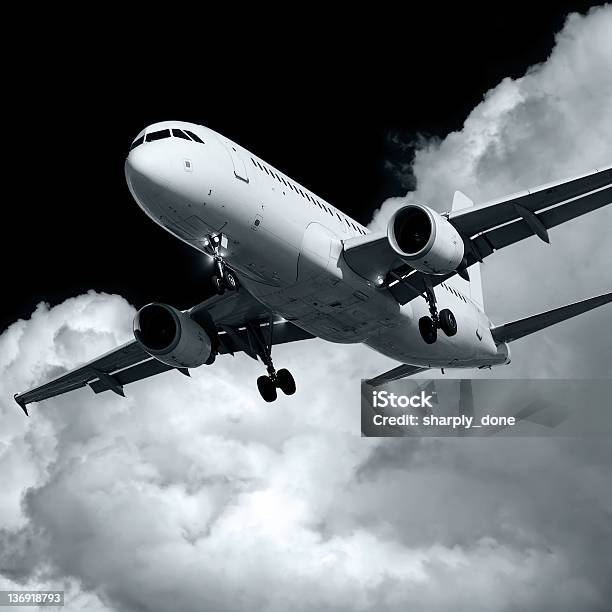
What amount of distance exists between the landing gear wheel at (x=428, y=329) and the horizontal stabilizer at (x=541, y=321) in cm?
619

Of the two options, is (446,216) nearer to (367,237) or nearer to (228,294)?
(367,237)

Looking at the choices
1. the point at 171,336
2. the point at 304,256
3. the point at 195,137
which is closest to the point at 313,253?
the point at 304,256

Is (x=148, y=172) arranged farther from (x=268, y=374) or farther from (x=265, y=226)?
(x=268, y=374)

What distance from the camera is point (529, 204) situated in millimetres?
32344

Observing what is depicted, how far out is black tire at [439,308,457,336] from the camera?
34750 mm

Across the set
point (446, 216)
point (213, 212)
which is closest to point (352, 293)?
point (446, 216)

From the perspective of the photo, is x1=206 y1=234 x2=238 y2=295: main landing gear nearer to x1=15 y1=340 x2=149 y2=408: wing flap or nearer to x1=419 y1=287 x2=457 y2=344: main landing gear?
x1=419 y1=287 x2=457 y2=344: main landing gear

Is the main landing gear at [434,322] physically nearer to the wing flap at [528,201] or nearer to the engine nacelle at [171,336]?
the wing flap at [528,201]

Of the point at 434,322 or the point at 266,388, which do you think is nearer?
the point at 434,322

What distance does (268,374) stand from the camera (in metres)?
38.7

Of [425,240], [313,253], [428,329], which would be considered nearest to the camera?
[313,253]

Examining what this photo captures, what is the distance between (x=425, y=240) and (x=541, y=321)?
10088mm

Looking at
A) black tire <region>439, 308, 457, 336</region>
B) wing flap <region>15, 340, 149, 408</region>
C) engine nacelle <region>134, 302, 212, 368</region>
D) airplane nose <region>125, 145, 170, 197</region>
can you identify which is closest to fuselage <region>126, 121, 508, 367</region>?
airplane nose <region>125, 145, 170, 197</region>

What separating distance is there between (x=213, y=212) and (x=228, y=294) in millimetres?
7657
